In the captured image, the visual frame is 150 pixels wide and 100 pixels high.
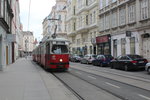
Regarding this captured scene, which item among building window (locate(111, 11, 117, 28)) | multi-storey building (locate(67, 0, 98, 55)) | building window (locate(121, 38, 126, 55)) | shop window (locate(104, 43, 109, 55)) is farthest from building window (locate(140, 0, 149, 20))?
multi-storey building (locate(67, 0, 98, 55))

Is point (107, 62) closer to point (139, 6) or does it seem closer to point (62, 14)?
point (139, 6)

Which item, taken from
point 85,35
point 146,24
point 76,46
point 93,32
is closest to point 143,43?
point 146,24

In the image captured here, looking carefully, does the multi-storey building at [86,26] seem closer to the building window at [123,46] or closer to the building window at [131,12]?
the building window at [123,46]

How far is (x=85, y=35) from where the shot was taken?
47438 millimetres

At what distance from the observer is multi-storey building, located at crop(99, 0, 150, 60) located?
1000 inches

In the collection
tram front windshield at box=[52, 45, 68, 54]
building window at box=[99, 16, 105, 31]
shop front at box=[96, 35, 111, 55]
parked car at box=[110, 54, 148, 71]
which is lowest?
parked car at box=[110, 54, 148, 71]

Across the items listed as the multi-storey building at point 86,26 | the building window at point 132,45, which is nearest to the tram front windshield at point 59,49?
the building window at point 132,45

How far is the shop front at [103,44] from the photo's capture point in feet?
114

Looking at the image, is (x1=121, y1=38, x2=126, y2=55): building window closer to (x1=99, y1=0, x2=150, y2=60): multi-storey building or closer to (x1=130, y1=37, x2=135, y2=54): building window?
(x1=99, y1=0, x2=150, y2=60): multi-storey building

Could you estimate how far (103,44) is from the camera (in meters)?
36.9

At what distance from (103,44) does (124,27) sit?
25.0 feet

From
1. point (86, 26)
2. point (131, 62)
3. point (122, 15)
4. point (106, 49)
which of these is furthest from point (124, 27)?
point (86, 26)

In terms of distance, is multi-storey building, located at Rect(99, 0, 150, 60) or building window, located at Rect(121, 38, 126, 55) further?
building window, located at Rect(121, 38, 126, 55)

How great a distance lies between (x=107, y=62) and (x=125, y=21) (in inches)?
287
